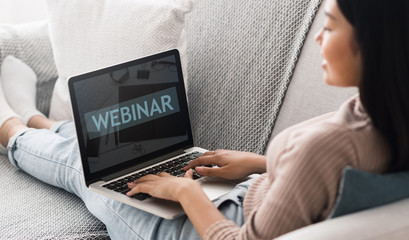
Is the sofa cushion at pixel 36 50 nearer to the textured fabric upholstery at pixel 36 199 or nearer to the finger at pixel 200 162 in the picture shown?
the textured fabric upholstery at pixel 36 199

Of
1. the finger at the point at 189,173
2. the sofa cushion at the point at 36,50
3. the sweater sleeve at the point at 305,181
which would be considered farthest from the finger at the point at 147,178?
the sofa cushion at the point at 36,50

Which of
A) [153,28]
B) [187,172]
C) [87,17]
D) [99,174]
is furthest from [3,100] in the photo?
[187,172]

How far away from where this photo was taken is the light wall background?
257 centimetres

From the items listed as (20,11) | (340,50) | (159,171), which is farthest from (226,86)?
(20,11)

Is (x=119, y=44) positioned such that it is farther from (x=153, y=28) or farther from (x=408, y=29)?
(x=408, y=29)

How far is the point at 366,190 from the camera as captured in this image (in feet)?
2.76

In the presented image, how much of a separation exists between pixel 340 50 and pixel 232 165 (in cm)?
48

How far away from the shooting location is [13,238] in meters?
1.28

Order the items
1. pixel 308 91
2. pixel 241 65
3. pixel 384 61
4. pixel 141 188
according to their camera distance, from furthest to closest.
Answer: pixel 241 65, pixel 308 91, pixel 141 188, pixel 384 61

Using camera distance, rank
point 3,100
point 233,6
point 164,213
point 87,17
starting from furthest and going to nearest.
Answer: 1. point 3,100
2. point 87,17
3. point 233,6
4. point 164,213

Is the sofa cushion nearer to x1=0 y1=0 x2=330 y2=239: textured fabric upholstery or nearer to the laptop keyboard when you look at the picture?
x1=0 y1=0 x2=330 y2=239: textured fabric upholstery

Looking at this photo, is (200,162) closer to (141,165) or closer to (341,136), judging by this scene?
(141,165)

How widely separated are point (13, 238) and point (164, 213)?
395 mm

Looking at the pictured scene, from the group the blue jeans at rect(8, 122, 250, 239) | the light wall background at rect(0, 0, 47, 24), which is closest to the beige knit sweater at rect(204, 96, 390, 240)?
the blue jeans at rect(8, 122, 250, 239)
